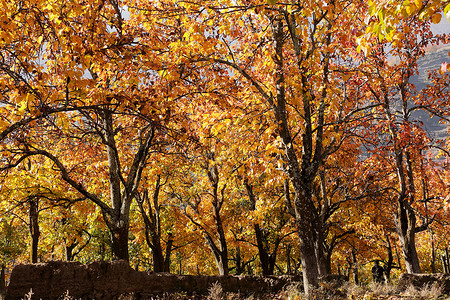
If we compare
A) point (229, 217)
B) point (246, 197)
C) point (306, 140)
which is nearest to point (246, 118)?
point (306, 140)

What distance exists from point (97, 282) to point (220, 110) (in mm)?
5767

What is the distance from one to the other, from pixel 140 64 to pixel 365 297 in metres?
7.44

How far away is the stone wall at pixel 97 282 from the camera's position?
25.2ft

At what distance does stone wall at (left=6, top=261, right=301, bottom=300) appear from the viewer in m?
7.68

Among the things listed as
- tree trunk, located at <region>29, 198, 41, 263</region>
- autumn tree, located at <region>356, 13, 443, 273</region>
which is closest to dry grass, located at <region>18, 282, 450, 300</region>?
autumn tree, located at <region>356, 13, 443, 273</region>

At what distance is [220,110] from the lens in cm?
943

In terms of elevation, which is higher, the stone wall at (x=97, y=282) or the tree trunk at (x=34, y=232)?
the tree trunk at (x=34, y=232)

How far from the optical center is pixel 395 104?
40.6ft

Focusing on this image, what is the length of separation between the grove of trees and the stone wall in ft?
2.79

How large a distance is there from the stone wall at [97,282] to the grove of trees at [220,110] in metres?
0.85

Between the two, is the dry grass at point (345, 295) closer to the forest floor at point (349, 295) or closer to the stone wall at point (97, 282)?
the forest floor at point (349, 295)

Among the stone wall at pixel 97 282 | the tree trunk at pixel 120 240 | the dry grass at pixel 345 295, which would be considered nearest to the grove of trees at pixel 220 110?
the tree trunk at pixel 120 240

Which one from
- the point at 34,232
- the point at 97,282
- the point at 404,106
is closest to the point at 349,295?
→ the point at 97,282

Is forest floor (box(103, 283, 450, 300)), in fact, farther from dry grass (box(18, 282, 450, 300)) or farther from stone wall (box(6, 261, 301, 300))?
stone wall (box(6, 261, 301, 300))
